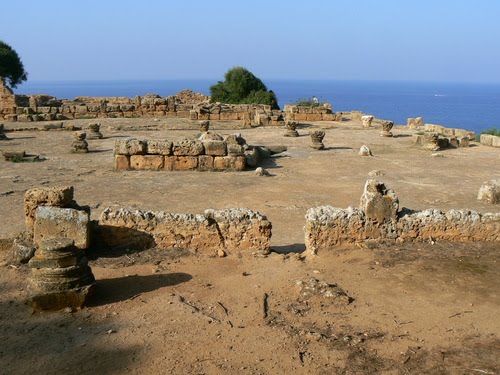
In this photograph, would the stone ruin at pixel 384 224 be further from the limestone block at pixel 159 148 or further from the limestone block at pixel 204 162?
the limestone block at pixel 159 148

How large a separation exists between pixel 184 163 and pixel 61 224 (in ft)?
28.6

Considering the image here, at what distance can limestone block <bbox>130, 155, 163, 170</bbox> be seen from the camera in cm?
1591

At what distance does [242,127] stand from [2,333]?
22.0 metres

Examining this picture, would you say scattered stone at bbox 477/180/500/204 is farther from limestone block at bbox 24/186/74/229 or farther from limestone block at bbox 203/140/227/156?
limestone block at bbox 24/186/74/229

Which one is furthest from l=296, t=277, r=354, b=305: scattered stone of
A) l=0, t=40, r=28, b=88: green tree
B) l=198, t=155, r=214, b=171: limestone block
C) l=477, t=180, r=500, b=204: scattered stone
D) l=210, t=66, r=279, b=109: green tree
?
l=0, t=40, r=28, b=88: green tree

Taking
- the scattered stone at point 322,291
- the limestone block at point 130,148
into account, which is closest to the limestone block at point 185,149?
the limestone block at point 130,148

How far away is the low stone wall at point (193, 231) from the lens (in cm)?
779

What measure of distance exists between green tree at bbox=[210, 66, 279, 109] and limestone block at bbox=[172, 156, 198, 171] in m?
23.2

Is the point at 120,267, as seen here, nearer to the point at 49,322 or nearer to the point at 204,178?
the point at 49,322

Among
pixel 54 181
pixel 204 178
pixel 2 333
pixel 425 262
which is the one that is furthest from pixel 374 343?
pixel 54 181

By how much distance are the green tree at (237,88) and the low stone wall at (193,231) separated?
31429mm

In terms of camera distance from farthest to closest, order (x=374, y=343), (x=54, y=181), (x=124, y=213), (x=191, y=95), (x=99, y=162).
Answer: (x=191, y=95), (x=99, y=162), (x=54, y=181), (x=124, y=213), (x=374, y=343)

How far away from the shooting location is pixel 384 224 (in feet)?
26.1

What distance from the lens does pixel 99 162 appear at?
1691 cm
